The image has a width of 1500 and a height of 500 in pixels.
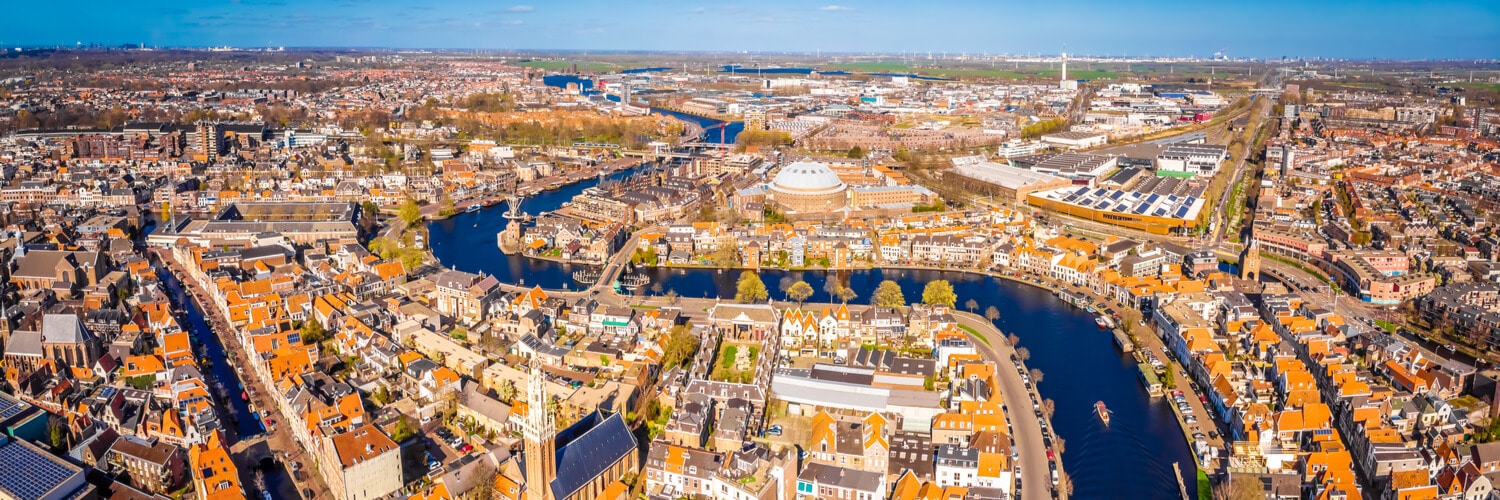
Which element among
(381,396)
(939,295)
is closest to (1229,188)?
(939,295)

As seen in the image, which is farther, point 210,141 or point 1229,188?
point 210,141

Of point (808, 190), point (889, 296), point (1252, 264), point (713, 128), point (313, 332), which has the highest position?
point (713, 128)

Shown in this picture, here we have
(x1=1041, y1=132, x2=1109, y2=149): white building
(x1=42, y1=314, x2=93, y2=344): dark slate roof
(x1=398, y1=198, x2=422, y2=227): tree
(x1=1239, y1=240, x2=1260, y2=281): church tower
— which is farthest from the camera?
(x1=1041, y1=132, x2=1109, y2=149): white building

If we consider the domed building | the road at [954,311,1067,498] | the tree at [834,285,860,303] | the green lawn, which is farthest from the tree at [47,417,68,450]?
the domed building

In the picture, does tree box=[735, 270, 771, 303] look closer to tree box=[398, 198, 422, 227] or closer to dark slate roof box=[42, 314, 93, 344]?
dark slate roof box=[42, 314, 93, 344]

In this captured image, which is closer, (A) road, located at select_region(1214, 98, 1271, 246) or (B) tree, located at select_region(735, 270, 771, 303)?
(B) tree, located at select_region(735, 270, 771, 303)

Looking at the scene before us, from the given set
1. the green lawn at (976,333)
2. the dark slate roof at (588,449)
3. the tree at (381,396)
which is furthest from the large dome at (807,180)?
the dark slate roof at (588,449)

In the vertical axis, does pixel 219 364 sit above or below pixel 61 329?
below

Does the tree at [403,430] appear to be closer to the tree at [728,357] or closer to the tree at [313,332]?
the tree at [313,332]

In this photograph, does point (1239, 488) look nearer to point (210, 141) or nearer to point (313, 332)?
point (313, 332)
